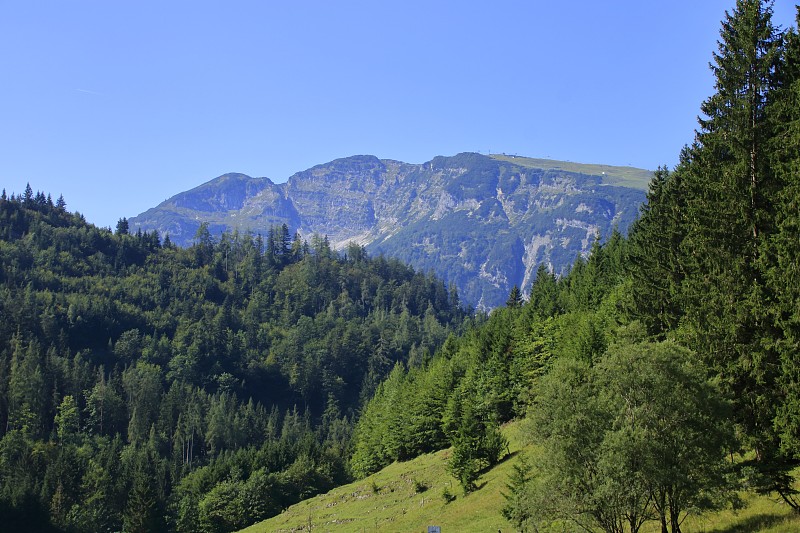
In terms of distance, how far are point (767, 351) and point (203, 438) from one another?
16558 cm

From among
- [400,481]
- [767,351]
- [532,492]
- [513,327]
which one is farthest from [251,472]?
[767,351]

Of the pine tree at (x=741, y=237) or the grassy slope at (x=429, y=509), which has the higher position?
the pine tree at (x=741, y=237)

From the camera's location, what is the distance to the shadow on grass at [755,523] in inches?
1142

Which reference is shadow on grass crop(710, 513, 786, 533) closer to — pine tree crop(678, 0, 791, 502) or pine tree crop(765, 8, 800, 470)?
pine tree crop(678, 0, 791, 502)

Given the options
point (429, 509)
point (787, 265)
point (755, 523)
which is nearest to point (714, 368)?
point (787, 265)

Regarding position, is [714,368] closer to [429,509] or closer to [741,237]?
[741,237]

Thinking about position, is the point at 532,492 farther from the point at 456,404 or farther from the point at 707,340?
the point at 456,404

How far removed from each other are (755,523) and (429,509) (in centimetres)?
3769

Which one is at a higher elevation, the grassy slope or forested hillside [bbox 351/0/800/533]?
forested hillside [bbox 351/0/800/533]

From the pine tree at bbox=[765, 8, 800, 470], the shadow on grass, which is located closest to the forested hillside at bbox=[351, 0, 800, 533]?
the pine tree at bbox=[765, 8, 800, 470]

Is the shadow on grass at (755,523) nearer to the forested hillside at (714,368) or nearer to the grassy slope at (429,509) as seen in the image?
the grassy slope at (429,509)

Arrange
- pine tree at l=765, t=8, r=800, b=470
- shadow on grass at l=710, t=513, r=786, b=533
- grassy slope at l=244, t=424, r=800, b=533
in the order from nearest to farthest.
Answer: shadow on grass at l=710, t=513, r=786, b=533
pine tree at l=765, t=8, r=800, b=470
grassy slope at l=244, t=424, r=800, b=533

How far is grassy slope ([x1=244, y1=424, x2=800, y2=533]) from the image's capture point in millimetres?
31453

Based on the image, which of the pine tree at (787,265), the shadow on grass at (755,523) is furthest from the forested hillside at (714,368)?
the shadow on grass at (755,523)
